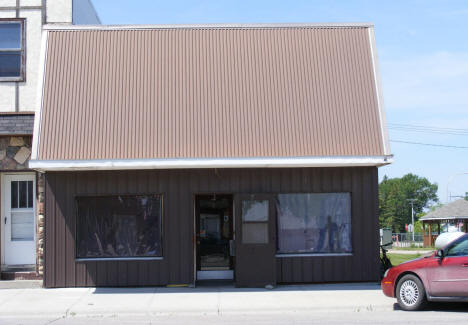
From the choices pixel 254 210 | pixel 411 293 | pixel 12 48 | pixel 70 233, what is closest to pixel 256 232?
pixel 254 210

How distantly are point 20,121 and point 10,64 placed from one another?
5.63 ft

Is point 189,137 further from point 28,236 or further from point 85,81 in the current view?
point 28,236

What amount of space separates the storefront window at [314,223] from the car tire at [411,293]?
337 cm

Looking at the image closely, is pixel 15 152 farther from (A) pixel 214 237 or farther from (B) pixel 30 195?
(A) pixel 214 237

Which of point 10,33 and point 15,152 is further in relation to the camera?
point 10,33

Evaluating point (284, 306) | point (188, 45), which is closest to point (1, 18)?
point (188, 45)

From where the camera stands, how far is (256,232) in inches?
562

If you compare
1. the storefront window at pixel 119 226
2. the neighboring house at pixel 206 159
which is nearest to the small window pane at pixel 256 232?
the neighboring house at pixel 206 159

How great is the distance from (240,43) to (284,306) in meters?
6.88

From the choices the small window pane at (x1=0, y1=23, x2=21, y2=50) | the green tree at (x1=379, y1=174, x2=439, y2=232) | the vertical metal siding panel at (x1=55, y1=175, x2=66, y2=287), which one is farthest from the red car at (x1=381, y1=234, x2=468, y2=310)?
the green tree at (x1=379, y1=174, x2=439, y2=232)

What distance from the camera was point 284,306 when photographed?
1200 centimetres

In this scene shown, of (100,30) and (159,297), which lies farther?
(100,30)

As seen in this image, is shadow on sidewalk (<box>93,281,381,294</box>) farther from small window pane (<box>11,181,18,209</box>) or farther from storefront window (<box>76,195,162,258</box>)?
small window pane (<box>11,181,18,209</box>)

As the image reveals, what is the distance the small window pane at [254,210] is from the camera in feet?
46.8
